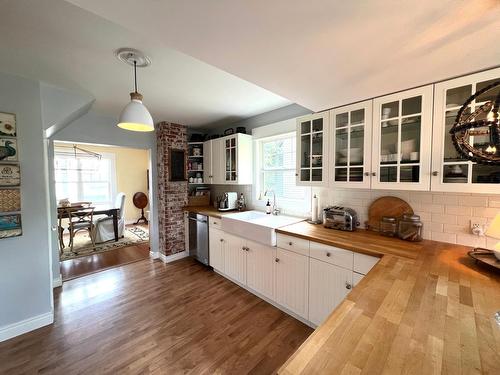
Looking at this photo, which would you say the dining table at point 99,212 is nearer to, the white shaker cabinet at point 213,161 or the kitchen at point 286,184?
the kitchen at point 286,184

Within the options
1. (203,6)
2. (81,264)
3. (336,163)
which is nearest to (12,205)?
(81,264)

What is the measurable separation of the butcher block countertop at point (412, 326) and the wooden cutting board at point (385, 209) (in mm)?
635

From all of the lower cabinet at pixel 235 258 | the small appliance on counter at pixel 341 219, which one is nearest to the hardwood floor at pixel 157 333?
the lower cabinet at pixel 235 258

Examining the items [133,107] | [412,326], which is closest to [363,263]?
[412,326]

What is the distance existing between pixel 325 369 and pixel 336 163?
1766mm

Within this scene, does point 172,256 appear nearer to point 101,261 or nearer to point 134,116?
point 101,261

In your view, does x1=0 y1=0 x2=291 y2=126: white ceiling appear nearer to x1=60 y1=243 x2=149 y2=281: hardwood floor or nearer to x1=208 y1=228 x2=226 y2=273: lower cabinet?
x1=208 y1=228 x2=226 y2=273: lower cabinet

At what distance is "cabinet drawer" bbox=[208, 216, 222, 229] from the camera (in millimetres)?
2949

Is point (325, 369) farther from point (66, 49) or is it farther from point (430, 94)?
point (66, 49)

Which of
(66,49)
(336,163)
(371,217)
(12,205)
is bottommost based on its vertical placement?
(371,217)

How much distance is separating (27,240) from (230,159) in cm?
245

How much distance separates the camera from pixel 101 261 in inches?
140

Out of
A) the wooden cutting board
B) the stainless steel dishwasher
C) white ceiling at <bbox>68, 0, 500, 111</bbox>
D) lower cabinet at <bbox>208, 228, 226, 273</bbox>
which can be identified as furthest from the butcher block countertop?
the stainless steel dishwasher

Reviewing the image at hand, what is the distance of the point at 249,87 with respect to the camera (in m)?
2.21
